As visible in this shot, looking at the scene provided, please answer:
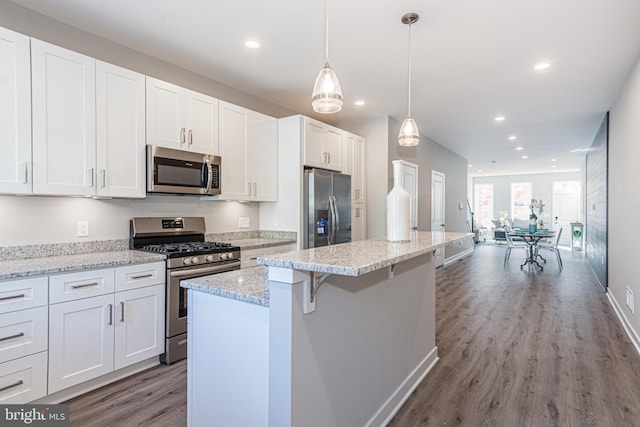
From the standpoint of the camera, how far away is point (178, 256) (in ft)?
8.92

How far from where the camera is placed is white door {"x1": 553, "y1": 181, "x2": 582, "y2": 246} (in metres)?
12.6

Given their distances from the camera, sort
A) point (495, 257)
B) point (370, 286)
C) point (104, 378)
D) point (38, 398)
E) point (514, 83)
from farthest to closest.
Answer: point (495, 257)
point (514, 83)
point (104, 378)
point (38, 398)
point (370, 286)

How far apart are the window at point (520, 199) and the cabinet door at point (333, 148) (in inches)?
460

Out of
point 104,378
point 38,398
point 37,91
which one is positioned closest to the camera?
point 38,398

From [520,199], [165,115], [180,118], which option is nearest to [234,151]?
[180,118]

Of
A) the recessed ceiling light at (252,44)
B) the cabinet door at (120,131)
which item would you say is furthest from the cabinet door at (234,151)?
the cabinet door at (120,131)

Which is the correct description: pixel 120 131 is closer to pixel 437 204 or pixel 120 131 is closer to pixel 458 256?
pixel 437 204

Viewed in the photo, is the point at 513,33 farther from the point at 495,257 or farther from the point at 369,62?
the point at 495,257

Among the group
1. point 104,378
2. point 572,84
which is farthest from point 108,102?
point 572,84

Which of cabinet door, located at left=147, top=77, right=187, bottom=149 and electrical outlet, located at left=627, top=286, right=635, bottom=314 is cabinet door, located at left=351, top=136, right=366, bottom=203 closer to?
cabinet door, located at left=147, top=77, right=187, bottom=149

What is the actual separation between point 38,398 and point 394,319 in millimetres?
2195

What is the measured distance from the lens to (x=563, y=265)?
7.62 m

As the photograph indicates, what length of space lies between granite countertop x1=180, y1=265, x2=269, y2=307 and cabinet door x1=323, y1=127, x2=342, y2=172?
8.72 feet

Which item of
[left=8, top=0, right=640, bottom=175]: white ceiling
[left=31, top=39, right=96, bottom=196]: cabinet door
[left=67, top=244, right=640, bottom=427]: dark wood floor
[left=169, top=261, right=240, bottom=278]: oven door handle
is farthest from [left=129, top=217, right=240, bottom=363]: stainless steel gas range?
[left=8, top=0, right=640, bottom=175]: white ceiling
